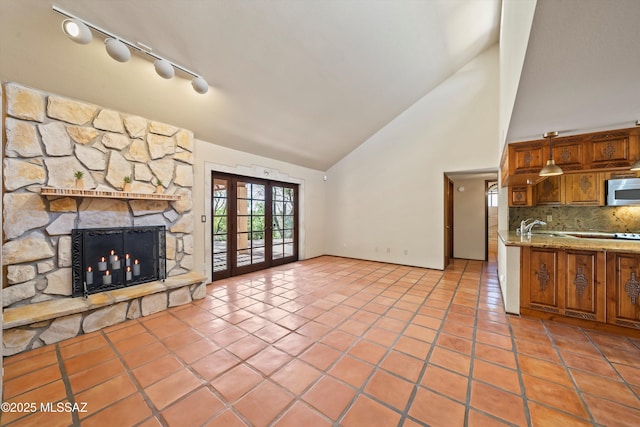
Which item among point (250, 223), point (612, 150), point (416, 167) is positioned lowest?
point (250, 223)

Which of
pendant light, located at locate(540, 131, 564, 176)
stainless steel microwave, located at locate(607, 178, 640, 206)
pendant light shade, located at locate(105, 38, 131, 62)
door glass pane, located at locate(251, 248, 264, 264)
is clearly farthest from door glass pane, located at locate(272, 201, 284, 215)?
stainless steel microwave, located at locate(607, 178, 640, 206)

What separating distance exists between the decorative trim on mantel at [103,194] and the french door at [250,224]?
1.05 m

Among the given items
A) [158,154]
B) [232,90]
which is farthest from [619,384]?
[158,154]

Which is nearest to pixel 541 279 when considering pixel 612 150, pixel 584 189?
pixel 612 150

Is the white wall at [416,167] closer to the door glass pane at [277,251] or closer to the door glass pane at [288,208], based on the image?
the door glass pane at [288,208]

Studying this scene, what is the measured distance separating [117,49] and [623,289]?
540cm

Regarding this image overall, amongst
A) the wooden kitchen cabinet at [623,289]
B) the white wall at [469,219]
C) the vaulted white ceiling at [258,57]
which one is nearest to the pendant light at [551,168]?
the wooden kitchen cabinet at [623,289]

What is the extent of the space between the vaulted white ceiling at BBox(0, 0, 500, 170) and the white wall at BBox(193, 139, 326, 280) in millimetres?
246

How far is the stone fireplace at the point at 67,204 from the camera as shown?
2.35 meters

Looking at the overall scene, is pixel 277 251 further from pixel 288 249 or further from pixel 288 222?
pixel 288 222

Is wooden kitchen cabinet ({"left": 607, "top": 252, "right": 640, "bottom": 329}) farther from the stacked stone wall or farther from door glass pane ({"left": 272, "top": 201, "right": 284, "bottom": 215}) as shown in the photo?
the stacked stone wall

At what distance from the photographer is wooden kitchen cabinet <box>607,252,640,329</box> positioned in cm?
233

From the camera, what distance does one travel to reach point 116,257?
297cm

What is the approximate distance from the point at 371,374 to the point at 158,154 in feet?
12.4
